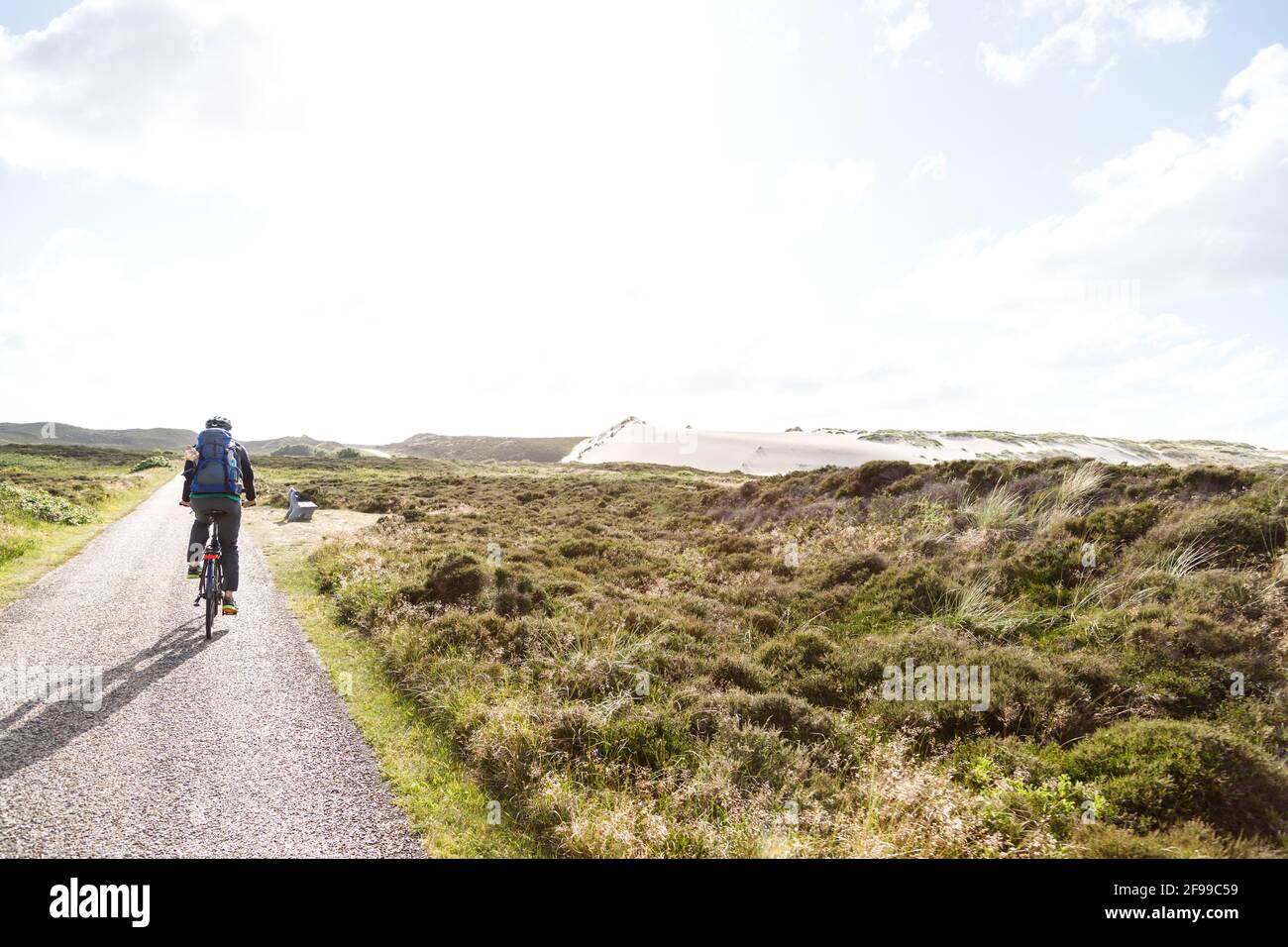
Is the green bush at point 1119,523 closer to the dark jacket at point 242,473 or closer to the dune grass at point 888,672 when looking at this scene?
the dune grass at point 888,672

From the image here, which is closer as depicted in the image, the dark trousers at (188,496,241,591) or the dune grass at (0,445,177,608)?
the dark trousers at (188,496,241,591)

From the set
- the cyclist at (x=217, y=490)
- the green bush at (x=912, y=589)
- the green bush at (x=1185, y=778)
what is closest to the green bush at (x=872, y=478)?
the green bush at (x=912, y=589)

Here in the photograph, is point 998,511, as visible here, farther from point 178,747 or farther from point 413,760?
point 178,747

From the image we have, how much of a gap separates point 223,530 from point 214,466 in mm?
1066

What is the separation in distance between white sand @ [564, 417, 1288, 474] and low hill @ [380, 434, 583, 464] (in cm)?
5831

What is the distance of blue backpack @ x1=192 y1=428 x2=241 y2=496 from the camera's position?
9.05m

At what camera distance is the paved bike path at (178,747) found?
4.29 meters

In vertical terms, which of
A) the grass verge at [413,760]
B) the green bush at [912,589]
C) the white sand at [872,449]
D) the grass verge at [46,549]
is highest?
the white sand at [872,449]

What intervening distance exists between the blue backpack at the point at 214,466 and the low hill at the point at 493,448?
12180 centimetres

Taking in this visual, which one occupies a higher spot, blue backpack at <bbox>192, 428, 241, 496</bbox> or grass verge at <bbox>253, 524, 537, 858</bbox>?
blue backpack at <bbox>192, 428, 241, 496</bbox>

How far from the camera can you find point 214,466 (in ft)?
30.0

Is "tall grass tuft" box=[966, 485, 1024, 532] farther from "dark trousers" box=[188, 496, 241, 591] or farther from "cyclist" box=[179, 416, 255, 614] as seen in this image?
"dark trousers" box=[188, 496, 241, 591]

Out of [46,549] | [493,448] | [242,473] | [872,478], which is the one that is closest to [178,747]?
[242,473]

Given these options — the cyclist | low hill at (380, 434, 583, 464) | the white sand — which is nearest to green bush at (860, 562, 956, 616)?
the cyclist
